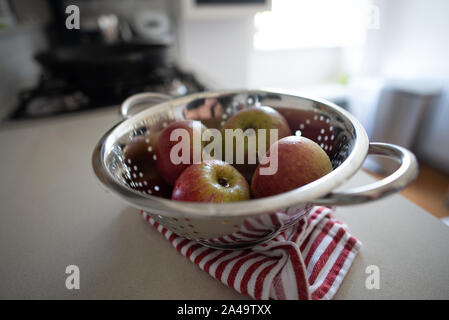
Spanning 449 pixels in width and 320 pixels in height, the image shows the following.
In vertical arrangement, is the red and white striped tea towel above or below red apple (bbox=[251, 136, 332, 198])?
below

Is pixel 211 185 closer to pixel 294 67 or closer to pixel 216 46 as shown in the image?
pixel 216 46

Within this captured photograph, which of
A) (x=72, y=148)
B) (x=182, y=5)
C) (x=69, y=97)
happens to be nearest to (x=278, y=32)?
(x=182, y=5)

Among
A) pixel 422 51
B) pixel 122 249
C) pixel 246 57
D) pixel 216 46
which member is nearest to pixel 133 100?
pixel 122 249

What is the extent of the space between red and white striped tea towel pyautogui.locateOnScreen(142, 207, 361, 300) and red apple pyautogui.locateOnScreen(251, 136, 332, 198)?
6 centimetres

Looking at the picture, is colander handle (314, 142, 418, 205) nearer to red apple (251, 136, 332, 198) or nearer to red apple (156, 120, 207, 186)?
red apple (251, 136, 332, 198)

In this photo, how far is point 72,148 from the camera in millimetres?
614

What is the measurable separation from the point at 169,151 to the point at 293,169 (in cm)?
17

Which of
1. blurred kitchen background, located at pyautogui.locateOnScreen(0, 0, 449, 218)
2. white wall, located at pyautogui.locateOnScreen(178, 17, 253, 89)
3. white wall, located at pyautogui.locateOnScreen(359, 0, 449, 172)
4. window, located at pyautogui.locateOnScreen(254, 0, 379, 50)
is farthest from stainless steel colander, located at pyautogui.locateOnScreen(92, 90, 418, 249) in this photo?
window, located at pyautogui.locateOnScreen(254, 0, 379, 50)

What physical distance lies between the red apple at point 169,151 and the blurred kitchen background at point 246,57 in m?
0.27

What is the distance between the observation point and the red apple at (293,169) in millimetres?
311

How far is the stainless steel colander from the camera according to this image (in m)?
0.22

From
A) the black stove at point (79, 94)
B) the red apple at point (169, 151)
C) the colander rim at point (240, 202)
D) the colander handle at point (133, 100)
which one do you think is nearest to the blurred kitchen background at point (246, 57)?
the black stove at point (79, 94)

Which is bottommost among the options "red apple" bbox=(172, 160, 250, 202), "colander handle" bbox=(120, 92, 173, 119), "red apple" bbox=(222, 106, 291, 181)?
"red apple" bbox=(172, 160, 250, 202)
